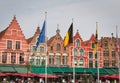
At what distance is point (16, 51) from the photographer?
67812mm

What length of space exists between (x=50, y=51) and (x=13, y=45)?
324 inches

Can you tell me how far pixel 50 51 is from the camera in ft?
236

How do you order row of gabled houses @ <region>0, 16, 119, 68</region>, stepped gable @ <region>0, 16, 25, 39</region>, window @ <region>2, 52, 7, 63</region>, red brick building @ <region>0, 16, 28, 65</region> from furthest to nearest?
1. stepped gable @ <region>0, 16, 25, 39</region>
2. row of gabled houses @ <region>0, 16, 119, 68</region>
3. red brick building @ <region>0, 16, 28, 65</region>
4. window @ <region>2, 52, 7, 63</region>

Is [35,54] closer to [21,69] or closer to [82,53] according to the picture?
[21,69]

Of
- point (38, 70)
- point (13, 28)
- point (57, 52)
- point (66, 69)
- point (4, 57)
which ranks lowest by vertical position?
point (38, 70)

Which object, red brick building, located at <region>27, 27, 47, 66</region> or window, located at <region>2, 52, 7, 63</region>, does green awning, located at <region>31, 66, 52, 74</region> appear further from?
window, located at <region>2, 52, 7, 63</region>

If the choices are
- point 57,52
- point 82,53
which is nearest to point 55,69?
point 57,52

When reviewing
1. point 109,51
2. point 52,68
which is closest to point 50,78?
point 52,68

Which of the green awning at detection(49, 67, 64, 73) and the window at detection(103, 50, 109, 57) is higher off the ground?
the window at detection(103, 50, 109, 57)

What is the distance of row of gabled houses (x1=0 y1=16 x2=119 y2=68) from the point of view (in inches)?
2660

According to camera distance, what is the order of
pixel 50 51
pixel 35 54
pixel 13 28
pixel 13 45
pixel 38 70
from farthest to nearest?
pixel 50 51 < pixel 35 54 < pixel 13 28 < pixel 13 45 < pixel 38 70

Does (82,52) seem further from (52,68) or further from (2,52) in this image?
(2,52)

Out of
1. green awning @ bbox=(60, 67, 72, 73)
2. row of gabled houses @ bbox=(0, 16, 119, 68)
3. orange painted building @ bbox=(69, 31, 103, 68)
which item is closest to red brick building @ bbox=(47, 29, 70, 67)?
row of gabled houses @ bbox=(0, 16, 119, 68)

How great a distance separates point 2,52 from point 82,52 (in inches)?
720
